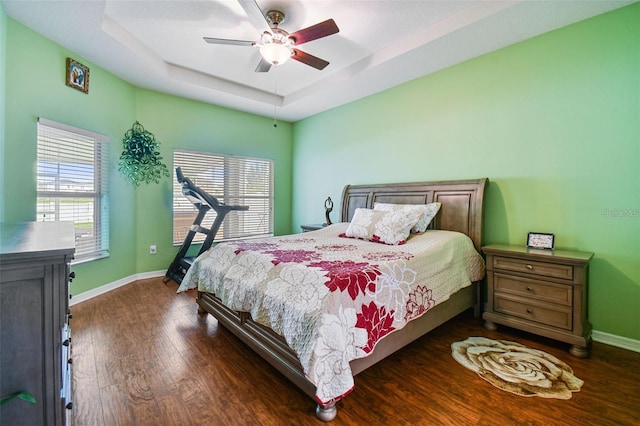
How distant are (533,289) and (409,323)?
1206 mm

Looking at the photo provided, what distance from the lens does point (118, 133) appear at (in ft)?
12.2

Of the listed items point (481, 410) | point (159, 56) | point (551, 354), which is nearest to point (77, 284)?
point (159, 56)

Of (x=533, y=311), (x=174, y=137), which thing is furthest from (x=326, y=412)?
(x=174, y=137)

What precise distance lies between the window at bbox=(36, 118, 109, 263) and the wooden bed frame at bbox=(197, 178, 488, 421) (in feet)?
5.83

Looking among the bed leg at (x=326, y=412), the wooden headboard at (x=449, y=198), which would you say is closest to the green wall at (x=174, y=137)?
the wooden headboard at (x=449, y=198)

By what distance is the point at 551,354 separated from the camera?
7.17 feet

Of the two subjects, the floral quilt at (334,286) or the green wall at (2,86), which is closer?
the floral quilt at (334,286)

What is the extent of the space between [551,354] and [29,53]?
5.24 meters

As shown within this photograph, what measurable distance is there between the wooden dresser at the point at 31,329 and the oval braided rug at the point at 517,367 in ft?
7.51

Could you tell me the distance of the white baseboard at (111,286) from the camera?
3.18 metres

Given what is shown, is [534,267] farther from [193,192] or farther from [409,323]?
[193,192]

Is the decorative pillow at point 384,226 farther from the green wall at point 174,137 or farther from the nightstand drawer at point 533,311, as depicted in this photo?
the green wall at point 174,137

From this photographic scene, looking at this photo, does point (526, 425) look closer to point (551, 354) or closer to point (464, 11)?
point (551, 354)

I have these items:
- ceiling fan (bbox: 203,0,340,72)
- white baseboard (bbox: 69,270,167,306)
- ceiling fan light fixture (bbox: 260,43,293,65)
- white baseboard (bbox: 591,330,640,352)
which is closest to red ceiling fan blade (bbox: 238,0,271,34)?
ceiling fan (bbox: 203,0,340,72)
